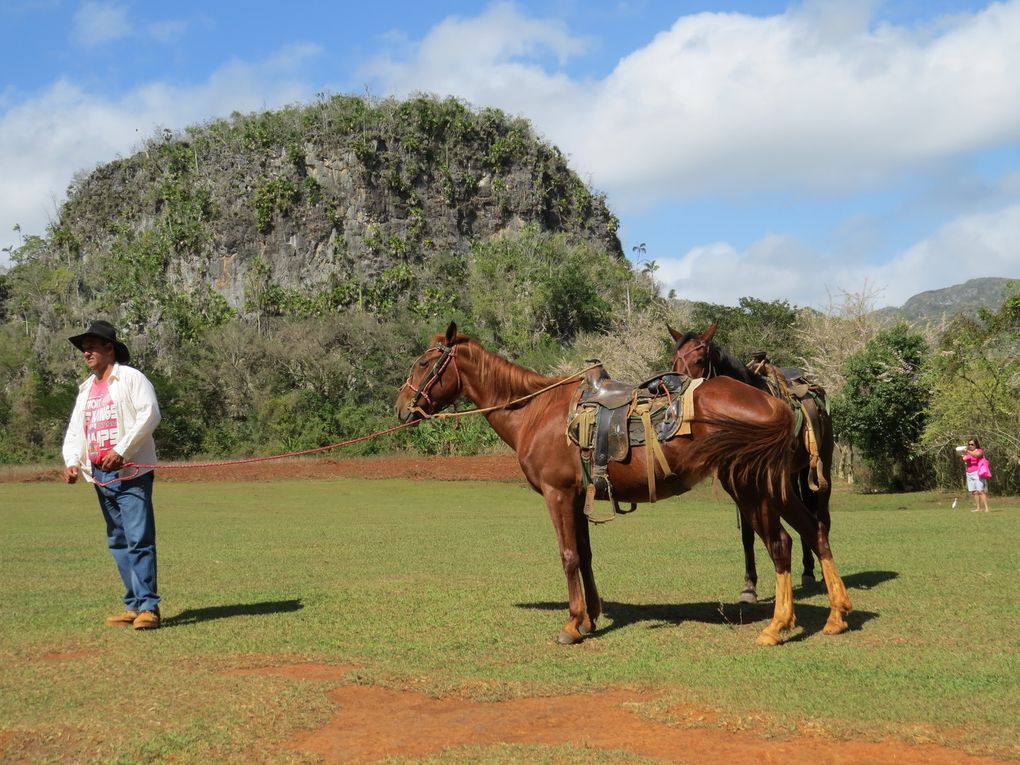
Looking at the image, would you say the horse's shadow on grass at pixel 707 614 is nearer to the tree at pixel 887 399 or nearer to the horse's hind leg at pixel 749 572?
the horse's hind leg at pixel 749 572

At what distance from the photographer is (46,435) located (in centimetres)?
5478

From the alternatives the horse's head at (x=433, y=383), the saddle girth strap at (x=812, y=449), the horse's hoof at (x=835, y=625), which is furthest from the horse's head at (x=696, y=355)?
the horse's hoof at (x=835, y=625)

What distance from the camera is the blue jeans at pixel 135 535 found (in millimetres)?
8594

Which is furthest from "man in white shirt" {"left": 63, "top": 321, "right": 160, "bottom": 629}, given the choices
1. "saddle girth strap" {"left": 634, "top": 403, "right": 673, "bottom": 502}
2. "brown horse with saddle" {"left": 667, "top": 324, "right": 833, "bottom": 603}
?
"brown horse with saddle" {"left": 667, "top": 324, "right": 833, "bottom": 603}

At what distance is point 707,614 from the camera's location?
9.05m

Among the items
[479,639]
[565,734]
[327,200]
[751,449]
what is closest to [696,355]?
[751,449]

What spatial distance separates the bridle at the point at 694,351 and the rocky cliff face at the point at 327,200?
67254 mm

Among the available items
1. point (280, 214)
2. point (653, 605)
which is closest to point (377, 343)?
point (280, 214)

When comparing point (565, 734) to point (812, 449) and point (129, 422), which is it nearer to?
point (812, 449)

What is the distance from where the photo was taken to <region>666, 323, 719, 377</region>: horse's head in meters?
9.27

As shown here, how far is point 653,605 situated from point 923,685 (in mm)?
3481

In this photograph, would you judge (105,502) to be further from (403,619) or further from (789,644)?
(789,644)

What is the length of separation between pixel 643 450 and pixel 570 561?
3.71 feet

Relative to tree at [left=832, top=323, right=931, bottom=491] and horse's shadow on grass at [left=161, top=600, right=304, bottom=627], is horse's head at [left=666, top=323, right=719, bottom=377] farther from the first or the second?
tree at [left=832, top=323, right=931, bottom=491]
